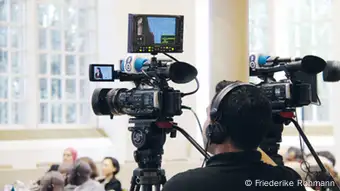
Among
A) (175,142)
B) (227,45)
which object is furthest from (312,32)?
(227,45)

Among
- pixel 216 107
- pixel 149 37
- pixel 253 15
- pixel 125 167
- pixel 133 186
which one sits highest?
pixel 253 15

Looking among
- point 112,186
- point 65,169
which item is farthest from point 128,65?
point 65,169

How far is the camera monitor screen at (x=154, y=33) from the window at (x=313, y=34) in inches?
232

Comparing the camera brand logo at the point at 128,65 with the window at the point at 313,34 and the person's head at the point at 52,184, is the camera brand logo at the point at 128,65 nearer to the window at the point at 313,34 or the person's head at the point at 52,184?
the person's head at the point at 52,184

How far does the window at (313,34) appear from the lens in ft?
29.6

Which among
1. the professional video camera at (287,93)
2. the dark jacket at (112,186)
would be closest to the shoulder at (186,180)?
the professional video camera at (287,93)

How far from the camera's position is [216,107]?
6.27ft

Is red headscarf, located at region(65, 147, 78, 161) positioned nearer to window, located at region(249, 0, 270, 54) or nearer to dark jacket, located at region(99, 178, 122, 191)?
dark jacket, located at region(99, 178, 122, 191)

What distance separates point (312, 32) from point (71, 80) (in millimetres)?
3324

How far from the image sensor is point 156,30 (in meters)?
3.29

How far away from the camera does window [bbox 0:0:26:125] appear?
Result: 764cm

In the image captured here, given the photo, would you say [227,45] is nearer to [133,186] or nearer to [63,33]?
[133,186]

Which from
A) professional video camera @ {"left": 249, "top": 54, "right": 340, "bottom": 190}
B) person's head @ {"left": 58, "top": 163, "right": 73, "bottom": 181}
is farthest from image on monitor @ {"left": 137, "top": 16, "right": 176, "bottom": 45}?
person's head @ {"left": 58, "top": 163, "right": 73, "bottom": 181}

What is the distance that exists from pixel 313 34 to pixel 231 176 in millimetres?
7502
